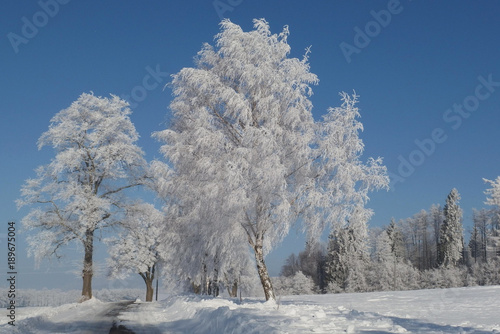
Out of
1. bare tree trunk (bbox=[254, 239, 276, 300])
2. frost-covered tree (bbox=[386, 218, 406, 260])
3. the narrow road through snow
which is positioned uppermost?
frost-covered tree (bbox=[386, 218, 406, 260])

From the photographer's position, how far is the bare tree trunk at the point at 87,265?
24.5 meters

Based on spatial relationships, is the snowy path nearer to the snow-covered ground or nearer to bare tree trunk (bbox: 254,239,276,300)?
the snow-covered ground

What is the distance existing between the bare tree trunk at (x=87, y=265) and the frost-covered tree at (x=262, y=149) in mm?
8732

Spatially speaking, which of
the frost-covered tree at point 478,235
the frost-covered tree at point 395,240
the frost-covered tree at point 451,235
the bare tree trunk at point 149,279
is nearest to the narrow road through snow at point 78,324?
the bare tree trunk at point 149,279

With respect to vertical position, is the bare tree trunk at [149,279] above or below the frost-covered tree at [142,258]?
below

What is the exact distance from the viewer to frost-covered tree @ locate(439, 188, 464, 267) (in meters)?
73.9

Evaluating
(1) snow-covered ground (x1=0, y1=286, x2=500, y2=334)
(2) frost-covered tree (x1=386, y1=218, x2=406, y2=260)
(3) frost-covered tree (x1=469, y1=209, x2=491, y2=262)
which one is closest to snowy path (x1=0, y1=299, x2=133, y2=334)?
(1) snow-covered ground (x1=0, y1=286, x2=500, y2=334)

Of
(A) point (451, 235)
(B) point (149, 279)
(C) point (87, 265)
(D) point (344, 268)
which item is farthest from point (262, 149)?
(A) point (451, 235)

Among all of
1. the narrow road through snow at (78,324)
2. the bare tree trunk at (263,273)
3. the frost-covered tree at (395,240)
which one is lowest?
the narrow road through snow at (78,324)

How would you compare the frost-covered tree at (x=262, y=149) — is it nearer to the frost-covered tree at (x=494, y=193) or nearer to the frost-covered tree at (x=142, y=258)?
the frost-covered tree at (x=142, y=258)

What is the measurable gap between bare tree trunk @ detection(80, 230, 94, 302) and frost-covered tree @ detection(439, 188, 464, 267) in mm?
63203

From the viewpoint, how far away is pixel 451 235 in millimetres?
74438

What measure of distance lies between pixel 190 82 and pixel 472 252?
9435 centimetres

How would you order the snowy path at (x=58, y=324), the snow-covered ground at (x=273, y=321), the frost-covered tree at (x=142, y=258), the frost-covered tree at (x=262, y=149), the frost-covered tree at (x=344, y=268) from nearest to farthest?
the snow-covered ground at (x=273, y=321), the snowy path at (x=58, y=324), the frost-covered tree at (x=262, y=149), the frost-covered tree at (x=142, y=258), the frost-covered tree at (x=344, y=268)
